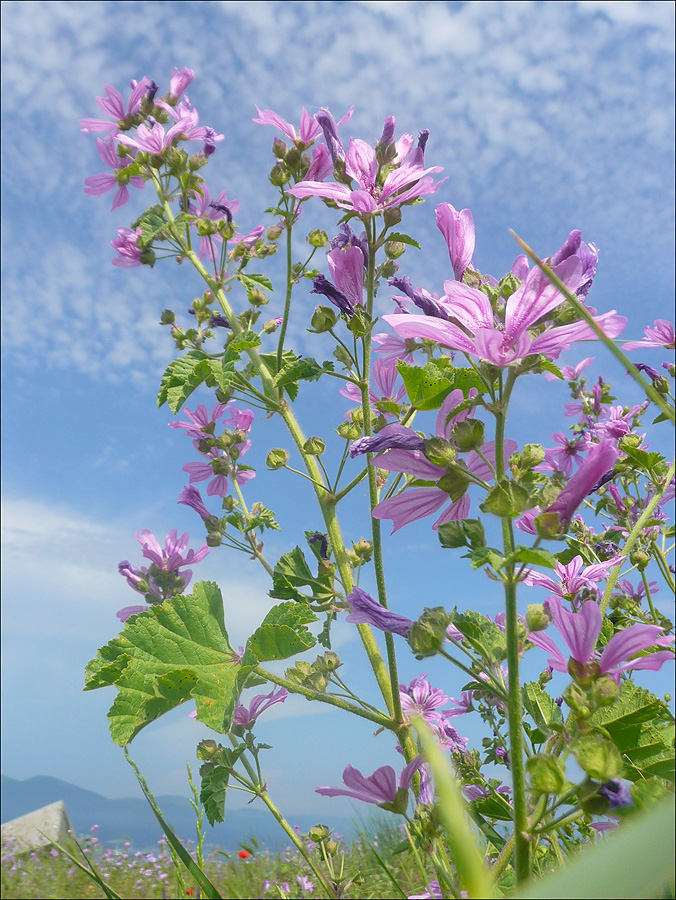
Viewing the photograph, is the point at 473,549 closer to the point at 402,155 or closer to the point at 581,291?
the point at 581,291

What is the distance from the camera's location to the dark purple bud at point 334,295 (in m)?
1.45

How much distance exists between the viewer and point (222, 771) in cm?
155

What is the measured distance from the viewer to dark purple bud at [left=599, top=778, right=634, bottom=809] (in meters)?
0.73

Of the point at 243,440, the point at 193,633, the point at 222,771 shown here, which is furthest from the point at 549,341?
the point at 243,440

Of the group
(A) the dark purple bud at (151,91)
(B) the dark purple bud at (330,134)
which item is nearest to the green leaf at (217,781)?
(B) the dark purple bud at (330,134)

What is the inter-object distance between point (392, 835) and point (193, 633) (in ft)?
20.0

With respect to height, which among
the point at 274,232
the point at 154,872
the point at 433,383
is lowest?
the point at 154,872

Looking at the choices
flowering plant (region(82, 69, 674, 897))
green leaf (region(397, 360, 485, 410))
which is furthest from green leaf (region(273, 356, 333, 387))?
green leaf (region(397, 360, 485, 410))

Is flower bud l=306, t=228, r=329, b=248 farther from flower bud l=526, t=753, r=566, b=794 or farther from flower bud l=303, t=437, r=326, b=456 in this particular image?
flower bud l=526, t=753, r=566, b=794

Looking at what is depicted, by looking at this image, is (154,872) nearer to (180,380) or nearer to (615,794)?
(180,380)

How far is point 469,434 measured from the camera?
89 cm

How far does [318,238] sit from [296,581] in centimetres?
94

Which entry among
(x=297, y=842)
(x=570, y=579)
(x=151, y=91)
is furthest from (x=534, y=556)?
(x=151, y=91)

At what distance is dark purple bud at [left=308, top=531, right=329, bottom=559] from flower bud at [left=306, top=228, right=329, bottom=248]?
0.81 meters
